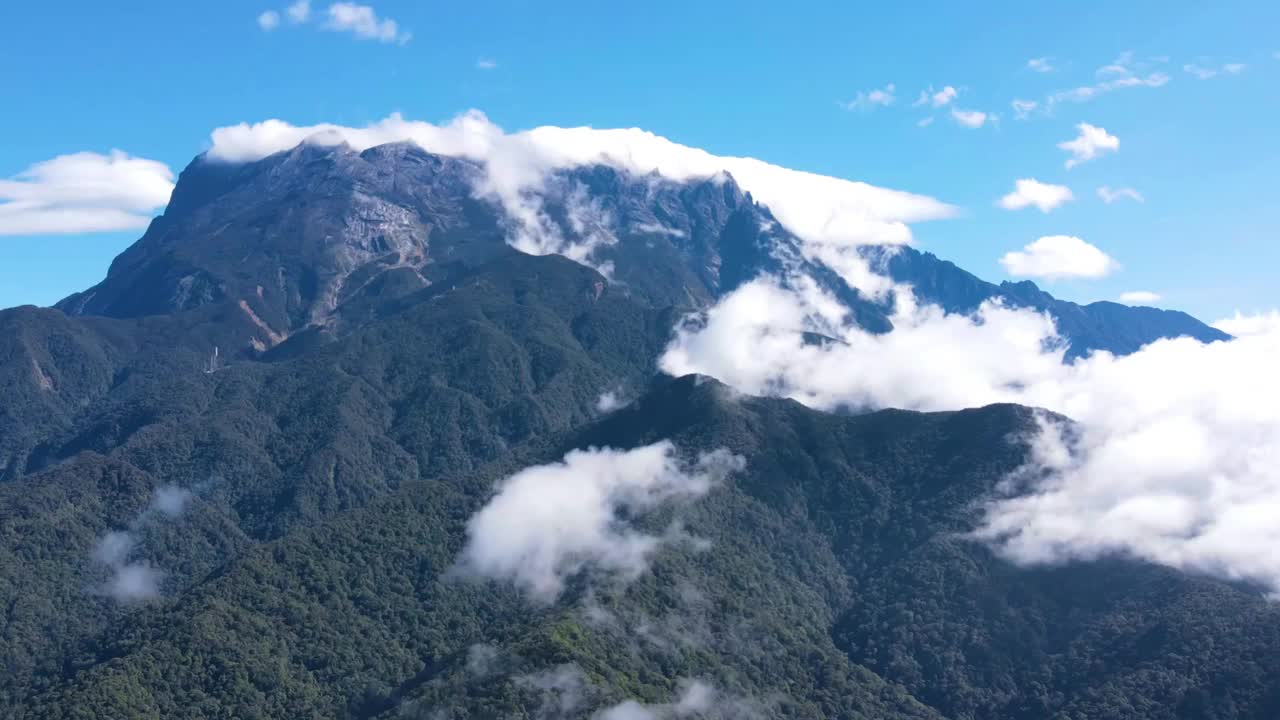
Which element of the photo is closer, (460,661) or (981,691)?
(460,661)

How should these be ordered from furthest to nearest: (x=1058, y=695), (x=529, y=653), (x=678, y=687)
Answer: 1. (x=1058, y=695)
2. (x=678, y=687)
3. (x=529, y=653)

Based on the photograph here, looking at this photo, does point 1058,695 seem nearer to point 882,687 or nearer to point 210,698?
point 882,687

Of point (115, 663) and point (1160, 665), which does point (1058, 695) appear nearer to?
point (1160, 665)

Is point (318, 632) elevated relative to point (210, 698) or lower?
elevated

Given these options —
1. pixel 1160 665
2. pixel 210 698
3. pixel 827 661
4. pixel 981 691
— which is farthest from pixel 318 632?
pixel 1160 665

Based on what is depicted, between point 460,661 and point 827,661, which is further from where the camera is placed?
point 827,661

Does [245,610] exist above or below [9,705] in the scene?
above

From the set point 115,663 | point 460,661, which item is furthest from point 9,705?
point 460,661

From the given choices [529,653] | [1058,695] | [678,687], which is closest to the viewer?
[529,653]
